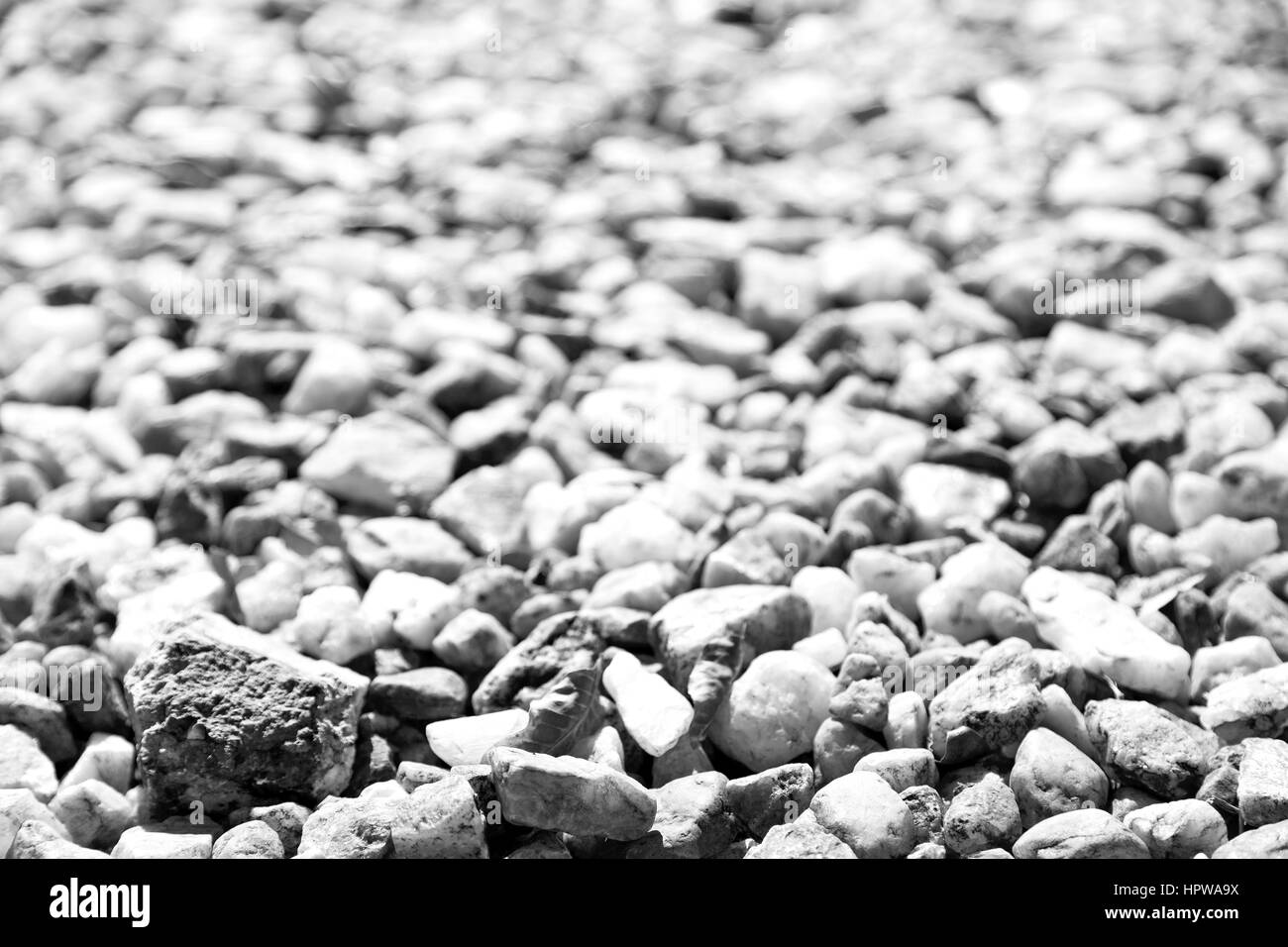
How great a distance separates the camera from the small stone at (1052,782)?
1.96m

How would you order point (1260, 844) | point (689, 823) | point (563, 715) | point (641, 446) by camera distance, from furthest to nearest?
point (641, 446)
point (563, 715)
point (689, 823)
point (1260, 844)

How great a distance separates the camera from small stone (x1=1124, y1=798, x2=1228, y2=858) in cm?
186

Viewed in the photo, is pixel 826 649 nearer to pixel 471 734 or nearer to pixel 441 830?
pixel 471 734

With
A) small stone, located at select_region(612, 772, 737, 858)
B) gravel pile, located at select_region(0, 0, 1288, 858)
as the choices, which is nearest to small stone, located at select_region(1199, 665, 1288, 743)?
gravel pile, located at select_region(0, 0, 1288, 858)

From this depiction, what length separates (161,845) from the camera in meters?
1.90

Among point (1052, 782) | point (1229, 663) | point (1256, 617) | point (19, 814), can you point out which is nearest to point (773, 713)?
point (1052, 782)

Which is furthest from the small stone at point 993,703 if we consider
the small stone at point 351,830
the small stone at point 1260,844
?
the small stone at point 351,830

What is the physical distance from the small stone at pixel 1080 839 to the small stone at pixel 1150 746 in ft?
0.47

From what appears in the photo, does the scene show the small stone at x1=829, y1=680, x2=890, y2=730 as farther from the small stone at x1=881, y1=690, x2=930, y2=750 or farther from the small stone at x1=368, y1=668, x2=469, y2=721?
Result: the small stone at x1=368, y1=668, x2=469, y2=721

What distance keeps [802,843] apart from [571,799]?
0.34m

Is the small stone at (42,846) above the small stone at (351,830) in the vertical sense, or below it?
below

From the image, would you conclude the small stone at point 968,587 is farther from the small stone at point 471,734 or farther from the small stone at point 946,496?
the small stone at point 471,734

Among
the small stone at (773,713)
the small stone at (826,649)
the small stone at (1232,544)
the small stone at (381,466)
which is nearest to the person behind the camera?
the small stone at (773,713)

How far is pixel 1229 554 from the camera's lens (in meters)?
2.54
